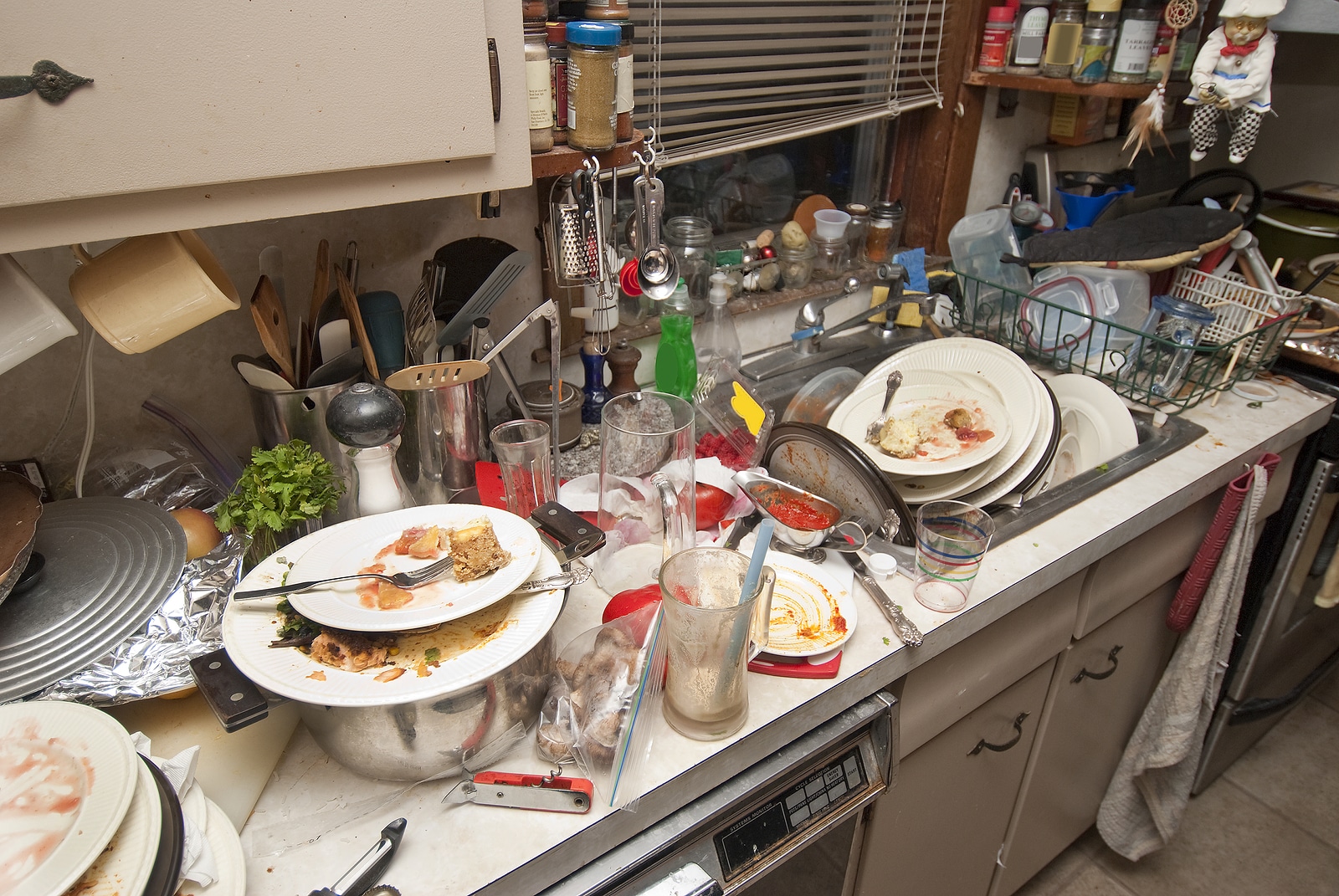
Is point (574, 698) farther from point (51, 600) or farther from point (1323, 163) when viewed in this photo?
point (1323, 163)

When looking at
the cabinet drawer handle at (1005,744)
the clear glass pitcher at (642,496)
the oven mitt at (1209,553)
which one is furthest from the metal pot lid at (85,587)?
the oven mitt at (1209,553)

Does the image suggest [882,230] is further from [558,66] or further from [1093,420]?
[558,66]

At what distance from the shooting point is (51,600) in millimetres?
747

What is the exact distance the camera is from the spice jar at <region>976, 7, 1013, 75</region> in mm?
1564

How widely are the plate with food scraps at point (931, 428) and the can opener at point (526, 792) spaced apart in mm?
684

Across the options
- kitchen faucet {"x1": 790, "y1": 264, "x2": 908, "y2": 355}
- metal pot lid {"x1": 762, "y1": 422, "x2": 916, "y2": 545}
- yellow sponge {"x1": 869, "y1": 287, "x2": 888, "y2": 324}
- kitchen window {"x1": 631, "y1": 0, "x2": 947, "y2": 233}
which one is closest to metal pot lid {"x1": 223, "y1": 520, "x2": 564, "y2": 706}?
metal pot lid {"x1": 762, "y1": 422, "x2": 916, "y2": 545}

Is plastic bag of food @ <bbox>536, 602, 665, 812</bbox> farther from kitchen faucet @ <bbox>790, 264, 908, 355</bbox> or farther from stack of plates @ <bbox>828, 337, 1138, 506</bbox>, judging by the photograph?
kitchen faucet @ <bbox>790, 264, 908, 355</bbox>

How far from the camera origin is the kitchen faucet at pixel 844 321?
5.13 feet

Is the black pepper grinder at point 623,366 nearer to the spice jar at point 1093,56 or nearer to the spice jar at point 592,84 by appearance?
the spice jar at point 592,84

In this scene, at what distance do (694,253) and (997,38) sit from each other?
768 millimetres

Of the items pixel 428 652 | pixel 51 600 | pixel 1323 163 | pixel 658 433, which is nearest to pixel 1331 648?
pixel 1323 163

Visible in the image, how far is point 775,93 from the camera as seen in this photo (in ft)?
4.78

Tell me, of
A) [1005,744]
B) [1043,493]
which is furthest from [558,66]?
[1005,744]

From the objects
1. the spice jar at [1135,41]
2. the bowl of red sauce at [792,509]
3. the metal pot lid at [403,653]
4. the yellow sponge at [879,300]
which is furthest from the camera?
the yellow sponge at [879,300]
